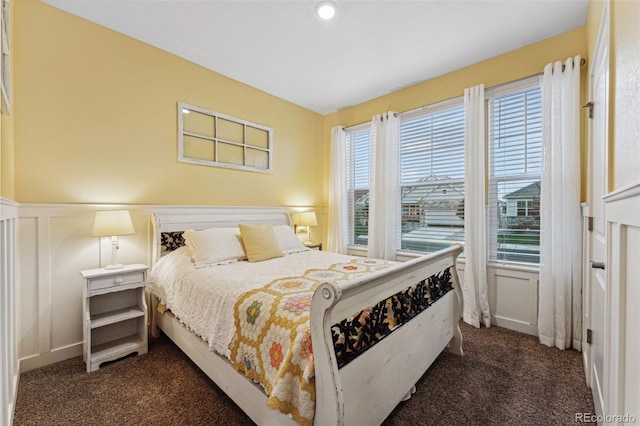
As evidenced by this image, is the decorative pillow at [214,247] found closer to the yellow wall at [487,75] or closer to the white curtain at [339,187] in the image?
the white curtain at [339,187]

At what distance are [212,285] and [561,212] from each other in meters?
2.89

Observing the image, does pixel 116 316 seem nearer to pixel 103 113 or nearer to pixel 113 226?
pixel 113 226

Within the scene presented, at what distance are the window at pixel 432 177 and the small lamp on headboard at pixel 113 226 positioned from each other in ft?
9.87

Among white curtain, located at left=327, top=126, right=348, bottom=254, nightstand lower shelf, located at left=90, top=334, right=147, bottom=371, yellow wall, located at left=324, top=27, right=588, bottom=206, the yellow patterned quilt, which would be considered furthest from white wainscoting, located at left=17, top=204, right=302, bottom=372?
yellow wall, located at left=324, top=27, right=588, bottom=206

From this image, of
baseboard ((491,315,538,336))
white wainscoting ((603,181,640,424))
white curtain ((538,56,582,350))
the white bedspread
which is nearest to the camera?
white wainscoting ((603,181,640,424))

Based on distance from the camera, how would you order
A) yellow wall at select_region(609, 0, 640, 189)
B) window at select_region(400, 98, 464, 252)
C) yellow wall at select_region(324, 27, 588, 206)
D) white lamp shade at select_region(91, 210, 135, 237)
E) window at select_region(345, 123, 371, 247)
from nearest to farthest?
yellow wall at select_region(609, 0, 640, 189) → white lamp shade at select_region(91, 210, 135, 237) → yellow wall at select_region(324, 27, 588, 206) → window at select_region(400, 98, 464, 252) → window at select_region(345, 123, 371, 247)

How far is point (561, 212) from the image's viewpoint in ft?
7.64

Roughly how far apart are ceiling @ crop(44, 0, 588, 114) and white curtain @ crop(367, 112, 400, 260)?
0.61 metres

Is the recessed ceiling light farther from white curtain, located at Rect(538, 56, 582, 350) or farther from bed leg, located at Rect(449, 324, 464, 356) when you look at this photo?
bed leg, located at Rect(449, 324, 464, 356)

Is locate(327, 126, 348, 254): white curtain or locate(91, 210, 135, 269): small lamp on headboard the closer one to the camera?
locate(91, 210, 135, 269): small lamp on headboard

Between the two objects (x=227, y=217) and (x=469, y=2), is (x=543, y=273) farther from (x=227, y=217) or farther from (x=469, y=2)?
(x=227, y=217)

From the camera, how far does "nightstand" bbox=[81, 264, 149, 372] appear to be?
6.57 feet

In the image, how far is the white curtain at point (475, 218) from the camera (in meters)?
2.75

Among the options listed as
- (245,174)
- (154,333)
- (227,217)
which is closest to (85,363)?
(154,333)
